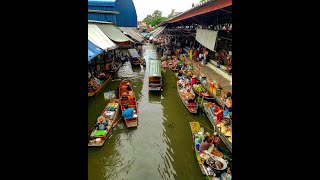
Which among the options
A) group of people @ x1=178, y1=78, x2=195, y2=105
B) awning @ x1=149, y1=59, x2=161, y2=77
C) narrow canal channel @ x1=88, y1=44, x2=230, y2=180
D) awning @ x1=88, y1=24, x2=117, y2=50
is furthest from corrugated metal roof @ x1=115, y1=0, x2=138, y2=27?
narrow canal channel @ x1=88, y1=44, x2=230, y2=180

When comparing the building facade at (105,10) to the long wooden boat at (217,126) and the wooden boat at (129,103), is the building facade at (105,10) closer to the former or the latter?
the wooden boat at (129,103)

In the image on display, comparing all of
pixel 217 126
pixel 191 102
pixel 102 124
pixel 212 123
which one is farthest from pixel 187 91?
pixel 102 124

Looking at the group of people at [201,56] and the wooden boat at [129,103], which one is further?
the group of people at [201,56]

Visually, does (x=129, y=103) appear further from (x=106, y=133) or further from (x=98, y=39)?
(x=98, y=39)

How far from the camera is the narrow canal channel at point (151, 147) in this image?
9234 mm

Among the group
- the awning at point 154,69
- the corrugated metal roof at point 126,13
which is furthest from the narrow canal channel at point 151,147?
the corrugated metal roof at point 126,13

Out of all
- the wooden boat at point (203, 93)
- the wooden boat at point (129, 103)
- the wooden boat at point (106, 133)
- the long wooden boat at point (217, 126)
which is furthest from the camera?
the wooden boat at point (203, 93)
